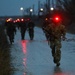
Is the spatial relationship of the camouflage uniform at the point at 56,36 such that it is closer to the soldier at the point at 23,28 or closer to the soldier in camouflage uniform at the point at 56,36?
the soldier in camouflage uniform at the point at 56,36

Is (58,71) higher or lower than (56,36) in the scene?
lower

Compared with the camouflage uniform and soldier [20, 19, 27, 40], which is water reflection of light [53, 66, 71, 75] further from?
soldier [20, 19, 27, 40]

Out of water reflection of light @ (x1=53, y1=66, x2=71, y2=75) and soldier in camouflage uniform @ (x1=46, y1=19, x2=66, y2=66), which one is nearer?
water reflection of light @ (x1=53, y1=66, x2=71, y2=75)

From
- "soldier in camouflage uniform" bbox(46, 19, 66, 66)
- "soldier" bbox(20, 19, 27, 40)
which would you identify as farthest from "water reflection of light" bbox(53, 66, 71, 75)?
"soldier" bbox(20, 19, 27, 40)

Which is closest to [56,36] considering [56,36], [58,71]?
[56,36]

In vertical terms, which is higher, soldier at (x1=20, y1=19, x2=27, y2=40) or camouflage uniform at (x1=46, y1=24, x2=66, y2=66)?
camouflage uniform at (x1=46, y1=24, x2=66, y2=66)

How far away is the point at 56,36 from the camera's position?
1883 cm

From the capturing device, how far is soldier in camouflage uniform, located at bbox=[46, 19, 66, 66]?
18672 millimetres

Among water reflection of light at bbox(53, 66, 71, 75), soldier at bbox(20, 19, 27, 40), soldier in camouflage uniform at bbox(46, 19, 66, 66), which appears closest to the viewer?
water reflection of light at bbox(53, 66, 71, 75)

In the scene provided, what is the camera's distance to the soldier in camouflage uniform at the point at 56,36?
1867 centimetres

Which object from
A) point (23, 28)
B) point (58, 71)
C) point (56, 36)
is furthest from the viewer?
point (23, 28)

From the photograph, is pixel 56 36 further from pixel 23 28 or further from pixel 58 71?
pixel 23 28

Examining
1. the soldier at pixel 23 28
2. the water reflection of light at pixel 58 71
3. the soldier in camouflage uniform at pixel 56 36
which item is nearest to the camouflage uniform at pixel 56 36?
the soldier in camouflage uniform at pixel 56 36

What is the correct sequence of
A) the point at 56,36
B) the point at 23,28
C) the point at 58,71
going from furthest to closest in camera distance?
the point at 23,28 → the point at 56,36 → the point at 58,71
